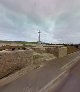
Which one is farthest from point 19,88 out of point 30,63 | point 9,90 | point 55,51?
point 55,51

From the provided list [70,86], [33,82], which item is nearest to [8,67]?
[33,82]

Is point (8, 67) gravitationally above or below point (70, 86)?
above

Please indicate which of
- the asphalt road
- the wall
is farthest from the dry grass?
the asphalt road

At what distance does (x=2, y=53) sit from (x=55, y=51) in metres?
31.2

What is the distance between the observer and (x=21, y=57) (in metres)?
18.3

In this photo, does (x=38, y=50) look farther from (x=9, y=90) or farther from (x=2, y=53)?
(x=9, y=90)

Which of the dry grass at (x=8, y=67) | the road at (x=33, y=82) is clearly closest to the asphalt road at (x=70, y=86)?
the road at (x=33, y=82)

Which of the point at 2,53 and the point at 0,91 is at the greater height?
the point at 2,53

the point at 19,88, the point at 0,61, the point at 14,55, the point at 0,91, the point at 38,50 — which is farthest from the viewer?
the point at 38,50

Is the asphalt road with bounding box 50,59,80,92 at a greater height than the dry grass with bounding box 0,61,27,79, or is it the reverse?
the dry grass with bounding box 0,61,27,79

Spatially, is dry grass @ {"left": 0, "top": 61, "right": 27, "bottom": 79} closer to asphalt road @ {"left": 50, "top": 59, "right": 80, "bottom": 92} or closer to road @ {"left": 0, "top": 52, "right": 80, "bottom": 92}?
road @ {"left": 0, "top": 52, "right": 80, "bottom": 92}

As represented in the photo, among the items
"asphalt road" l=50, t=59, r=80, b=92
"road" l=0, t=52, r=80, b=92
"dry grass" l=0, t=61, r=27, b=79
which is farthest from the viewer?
"dry grass" l=0, t=61, r=27, b=79

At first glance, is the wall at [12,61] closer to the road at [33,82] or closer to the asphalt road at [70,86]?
the road at [33,82]

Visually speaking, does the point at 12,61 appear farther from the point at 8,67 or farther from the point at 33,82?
the point at 33,82
